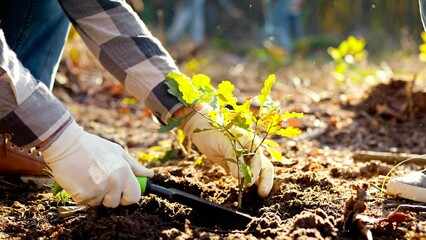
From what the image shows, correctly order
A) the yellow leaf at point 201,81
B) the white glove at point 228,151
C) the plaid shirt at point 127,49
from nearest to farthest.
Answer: the yellow leaf at point 201,81 → the white glove at point 228,151 → the plaid shirt at point 127,49

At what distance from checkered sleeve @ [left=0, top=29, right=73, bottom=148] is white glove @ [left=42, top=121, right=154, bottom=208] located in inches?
1.8

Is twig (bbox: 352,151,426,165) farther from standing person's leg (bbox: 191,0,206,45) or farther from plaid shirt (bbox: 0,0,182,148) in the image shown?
standing person's leg (bbox: 191,0,206,45)

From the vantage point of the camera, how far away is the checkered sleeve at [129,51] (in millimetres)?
2205

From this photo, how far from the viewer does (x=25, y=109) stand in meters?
1.76

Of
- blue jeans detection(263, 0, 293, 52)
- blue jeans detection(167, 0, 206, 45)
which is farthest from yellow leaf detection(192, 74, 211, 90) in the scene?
blue jeans detection(167, 0, 206, 45)

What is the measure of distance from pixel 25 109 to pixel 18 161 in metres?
0.81

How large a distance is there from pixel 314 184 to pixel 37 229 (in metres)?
0.94

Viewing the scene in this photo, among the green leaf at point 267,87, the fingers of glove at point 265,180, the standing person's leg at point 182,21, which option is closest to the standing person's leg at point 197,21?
the standing person's leg at point 182,21

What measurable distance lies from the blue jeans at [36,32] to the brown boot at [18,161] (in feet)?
1.44

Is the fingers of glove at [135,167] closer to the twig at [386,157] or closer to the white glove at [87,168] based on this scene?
the white glove at [87,168]

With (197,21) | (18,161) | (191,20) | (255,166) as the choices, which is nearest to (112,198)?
(255,166)

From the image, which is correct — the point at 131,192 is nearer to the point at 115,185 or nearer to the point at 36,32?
the point at 115,185

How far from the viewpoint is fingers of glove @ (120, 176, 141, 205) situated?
1.82 metres

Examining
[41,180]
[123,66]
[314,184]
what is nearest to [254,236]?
[314,184]
